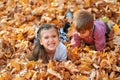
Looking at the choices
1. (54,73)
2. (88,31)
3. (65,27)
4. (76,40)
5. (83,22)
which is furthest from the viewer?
(65,27)

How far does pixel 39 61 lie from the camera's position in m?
3.43

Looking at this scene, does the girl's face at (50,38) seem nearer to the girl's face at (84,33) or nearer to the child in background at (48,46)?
the child in background at (48,46)

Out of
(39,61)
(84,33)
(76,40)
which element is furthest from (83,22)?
(39,61)

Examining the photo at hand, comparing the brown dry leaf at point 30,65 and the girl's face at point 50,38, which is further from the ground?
the girl's face at point 50,38

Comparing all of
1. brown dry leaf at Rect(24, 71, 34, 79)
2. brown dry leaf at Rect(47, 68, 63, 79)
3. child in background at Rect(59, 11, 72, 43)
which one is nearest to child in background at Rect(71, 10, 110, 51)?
child in background at Rect(59, 11, 72, 43)

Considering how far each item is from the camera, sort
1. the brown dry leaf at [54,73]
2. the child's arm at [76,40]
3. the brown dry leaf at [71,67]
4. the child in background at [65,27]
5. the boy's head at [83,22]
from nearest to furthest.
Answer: the brown dry leaf at [54,73], the brown dry leaf at [71,67], the boy's head at [83,22], the child's arm at [76,40], the child in background at [65,27]

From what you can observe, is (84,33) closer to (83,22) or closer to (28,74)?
(83,22)

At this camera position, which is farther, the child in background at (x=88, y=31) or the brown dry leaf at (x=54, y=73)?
the child in background at (x=88, y=31)

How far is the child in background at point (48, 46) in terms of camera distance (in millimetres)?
3367

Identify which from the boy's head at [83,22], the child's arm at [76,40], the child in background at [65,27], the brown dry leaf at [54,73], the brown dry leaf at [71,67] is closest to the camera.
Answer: the brown dry leaf at [54,73]

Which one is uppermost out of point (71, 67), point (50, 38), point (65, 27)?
point (50, 38)

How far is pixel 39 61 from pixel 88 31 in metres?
0.61

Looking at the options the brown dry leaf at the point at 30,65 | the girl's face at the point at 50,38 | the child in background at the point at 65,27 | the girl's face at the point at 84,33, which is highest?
the girl's face at the point at 50,38

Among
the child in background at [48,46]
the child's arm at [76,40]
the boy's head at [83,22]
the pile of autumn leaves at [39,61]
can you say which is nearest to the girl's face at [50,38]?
the child in background at [48,46]
